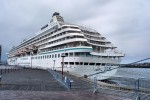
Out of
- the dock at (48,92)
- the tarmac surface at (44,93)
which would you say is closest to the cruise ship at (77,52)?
the dock at (48,92)

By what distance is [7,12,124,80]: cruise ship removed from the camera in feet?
145

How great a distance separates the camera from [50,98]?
1316cm

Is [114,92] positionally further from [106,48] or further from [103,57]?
[106,48]

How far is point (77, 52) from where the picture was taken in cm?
4562

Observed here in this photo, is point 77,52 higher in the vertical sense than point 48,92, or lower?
higher

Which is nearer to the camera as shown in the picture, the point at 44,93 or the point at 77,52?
the point at 44,93

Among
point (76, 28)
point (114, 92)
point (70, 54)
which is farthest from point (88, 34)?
point (114, 92)

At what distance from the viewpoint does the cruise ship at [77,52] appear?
44.3 m

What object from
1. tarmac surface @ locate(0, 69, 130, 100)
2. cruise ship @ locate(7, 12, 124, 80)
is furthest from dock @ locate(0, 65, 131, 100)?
cruise ship @ locate(7, 12, 124, 80)

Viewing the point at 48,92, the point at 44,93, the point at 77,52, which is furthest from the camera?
the point at 77,52

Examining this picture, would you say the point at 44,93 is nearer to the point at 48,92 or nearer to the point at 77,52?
the point at 48,92

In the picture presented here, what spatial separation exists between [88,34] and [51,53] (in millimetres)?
10542

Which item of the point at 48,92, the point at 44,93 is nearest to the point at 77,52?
the point at 48,92

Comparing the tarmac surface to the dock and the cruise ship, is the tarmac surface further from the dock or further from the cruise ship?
the cruise ship
